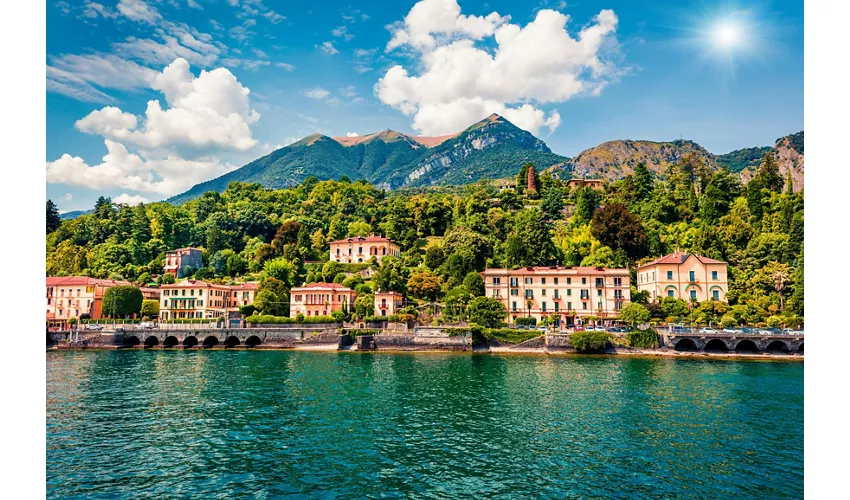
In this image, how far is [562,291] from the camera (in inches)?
2432

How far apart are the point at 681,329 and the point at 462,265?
2719 centimetres

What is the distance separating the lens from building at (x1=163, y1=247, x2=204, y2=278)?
290 ft

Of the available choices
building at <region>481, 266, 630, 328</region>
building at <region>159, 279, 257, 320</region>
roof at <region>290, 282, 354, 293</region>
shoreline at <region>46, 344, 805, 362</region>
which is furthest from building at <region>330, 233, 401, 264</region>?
shoreline at <region>46, 344, 805, 362</region>

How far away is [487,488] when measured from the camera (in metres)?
15.2

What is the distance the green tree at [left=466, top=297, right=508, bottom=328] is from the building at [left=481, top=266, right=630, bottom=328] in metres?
6.25

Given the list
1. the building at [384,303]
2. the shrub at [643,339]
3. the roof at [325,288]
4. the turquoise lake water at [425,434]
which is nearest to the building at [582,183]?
the building at [384,303]

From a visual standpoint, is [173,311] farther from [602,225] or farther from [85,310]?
[602,225]

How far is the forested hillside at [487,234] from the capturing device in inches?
2527

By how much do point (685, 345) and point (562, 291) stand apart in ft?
48.9

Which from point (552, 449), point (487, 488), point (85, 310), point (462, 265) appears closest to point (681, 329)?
point (462, 265)

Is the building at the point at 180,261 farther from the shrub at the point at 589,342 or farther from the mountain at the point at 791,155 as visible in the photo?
the mountain at the point at 791,155

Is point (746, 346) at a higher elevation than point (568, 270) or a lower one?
lower

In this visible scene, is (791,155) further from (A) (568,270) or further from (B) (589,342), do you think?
(B) (589,342)

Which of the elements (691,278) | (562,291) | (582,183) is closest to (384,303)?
(562,291)
